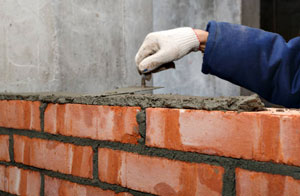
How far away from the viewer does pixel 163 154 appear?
0.81 meters

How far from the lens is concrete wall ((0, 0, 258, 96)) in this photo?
1.35m

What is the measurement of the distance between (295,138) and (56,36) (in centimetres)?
121

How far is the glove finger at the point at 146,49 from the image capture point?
1.42 m

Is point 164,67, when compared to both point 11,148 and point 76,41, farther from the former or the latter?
point 11,148

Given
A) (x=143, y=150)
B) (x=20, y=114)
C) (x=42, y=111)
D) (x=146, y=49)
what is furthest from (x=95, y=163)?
(x=146, y=49)

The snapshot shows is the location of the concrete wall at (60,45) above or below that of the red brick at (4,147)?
above

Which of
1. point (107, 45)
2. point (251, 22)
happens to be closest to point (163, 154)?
point (107, 45)

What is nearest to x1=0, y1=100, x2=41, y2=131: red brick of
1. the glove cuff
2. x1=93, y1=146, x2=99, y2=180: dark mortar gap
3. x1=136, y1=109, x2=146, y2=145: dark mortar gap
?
x1=93, y1=146, x2=99, y2=180: dark mortar gap

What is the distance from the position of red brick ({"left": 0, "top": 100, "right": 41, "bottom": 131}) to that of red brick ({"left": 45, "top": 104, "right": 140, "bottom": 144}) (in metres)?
0.06

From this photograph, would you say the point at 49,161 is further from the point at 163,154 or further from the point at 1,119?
the point at 163,154

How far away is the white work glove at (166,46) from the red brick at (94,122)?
0.47 m

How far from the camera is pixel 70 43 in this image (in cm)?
149

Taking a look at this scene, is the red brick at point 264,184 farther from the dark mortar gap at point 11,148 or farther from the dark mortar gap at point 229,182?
the dark mortar gap at point 11,148

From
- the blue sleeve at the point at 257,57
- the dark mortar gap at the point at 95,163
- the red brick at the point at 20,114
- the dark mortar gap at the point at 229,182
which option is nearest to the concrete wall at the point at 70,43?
the red brick at the point at 20,114
